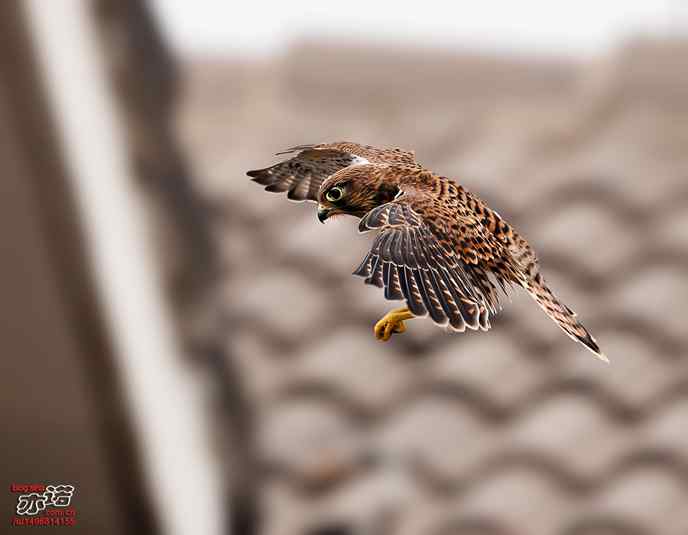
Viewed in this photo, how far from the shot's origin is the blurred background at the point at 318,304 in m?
1.52

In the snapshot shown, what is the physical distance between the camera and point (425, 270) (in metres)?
0.36

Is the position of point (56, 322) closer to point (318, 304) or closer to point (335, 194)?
point (318, 304)

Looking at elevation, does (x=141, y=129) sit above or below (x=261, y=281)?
above

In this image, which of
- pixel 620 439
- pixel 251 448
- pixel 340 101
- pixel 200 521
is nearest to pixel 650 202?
pixel 620 439

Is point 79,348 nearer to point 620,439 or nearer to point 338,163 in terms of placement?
point 620,439

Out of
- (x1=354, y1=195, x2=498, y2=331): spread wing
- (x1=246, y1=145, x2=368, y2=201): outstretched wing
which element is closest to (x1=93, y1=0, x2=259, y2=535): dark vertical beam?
(x1=246, y1=145, x2=368, y2=201): outstretched wing

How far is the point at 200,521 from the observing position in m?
1.74

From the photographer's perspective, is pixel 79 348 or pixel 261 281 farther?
pixel 261 281

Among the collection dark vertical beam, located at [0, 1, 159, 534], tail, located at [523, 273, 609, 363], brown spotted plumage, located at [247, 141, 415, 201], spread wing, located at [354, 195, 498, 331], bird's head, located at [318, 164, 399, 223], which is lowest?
tail, located at [523, 273, 609, 363]

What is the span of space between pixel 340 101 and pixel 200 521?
29.6 inches

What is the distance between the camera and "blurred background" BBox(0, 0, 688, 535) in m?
1.52

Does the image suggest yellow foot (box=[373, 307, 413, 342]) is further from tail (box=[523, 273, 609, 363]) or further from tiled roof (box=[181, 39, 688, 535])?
tiled roof (box=[181, 39, 688, 535])

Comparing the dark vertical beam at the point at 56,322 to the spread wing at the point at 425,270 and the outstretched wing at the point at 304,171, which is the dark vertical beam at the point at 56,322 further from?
the spread wing at the point at 425,270

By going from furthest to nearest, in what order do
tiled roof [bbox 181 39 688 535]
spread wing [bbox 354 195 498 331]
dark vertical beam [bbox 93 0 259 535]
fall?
1. tiled roof [bbox 181 39 688 535]
2. dark vertical beam [bbox 93 0 259 535]
3. spread wing [bbox 354 195 498 331]
